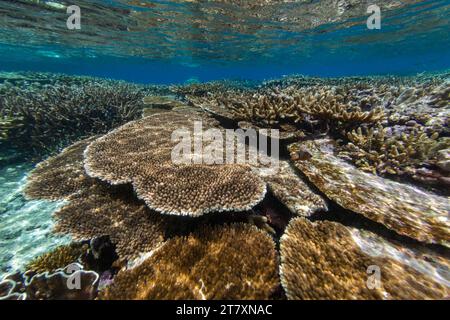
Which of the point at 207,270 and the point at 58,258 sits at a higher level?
the point at 207,270

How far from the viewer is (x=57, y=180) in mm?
3865

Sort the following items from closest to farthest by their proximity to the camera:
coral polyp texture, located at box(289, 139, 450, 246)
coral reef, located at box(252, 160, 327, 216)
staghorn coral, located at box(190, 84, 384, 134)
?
coral polyp texture, located at box(289, 139, 450, 246), coral reef, located at box(252, 160, 327, 216), staghorn coral, located at box(190, 84, 384, 134)

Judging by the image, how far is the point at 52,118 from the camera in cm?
670

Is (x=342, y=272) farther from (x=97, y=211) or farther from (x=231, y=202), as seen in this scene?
(x=97, y=211)

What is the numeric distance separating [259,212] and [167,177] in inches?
61.1

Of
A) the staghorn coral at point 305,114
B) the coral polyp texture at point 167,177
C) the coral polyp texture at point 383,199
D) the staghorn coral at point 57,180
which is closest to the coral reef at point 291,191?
the coral polyp texture at point 383,199

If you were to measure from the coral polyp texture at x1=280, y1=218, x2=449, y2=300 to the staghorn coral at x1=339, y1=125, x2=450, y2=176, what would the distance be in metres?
1.86

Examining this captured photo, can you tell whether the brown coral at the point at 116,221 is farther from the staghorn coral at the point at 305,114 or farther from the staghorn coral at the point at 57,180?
the staghorn coral at the point at 305,114

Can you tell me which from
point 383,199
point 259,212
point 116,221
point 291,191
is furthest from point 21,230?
point 383,199

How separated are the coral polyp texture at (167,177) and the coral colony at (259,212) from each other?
19mm

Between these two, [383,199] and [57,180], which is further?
[57,180]

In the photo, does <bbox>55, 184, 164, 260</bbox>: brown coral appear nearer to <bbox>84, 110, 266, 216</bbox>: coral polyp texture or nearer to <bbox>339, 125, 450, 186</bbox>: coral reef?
<bbox>84, 110, 266, 216</bbox>: coral polyp texture

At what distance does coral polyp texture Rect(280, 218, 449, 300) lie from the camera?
201 centimetres

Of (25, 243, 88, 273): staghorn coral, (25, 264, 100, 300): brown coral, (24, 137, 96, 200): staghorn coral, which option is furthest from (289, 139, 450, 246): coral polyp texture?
(24, 137, 96, 200): staghorn coral
